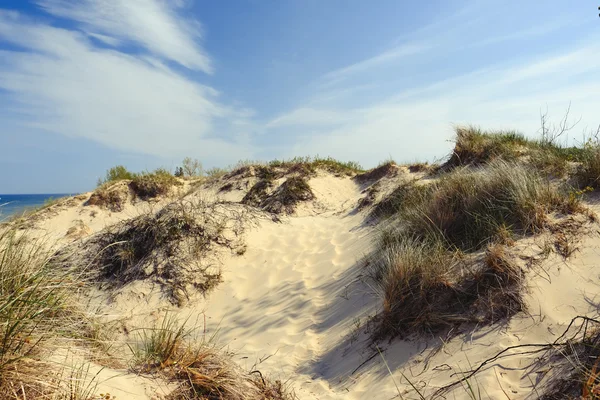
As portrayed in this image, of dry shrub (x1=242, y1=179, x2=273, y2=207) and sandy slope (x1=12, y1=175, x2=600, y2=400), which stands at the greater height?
dry shrub (x1=242, y1=179, x2=273, y2=207)

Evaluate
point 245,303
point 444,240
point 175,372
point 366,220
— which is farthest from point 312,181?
point 175,372

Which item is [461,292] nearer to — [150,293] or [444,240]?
[444,240]

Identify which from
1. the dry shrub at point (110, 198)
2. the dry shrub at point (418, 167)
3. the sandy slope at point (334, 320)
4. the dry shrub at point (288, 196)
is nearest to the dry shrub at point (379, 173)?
the dry shrub at point (418, 167)

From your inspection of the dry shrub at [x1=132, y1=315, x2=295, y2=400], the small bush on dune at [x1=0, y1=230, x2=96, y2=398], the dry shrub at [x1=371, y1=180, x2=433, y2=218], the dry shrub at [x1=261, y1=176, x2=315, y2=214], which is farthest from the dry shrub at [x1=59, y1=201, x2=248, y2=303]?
the small bush on dune at [x1=0, y1=230, x2=96, y2=398]

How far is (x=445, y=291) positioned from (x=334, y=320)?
1456mm

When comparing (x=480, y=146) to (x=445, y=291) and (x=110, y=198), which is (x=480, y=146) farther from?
(x=110, y=198)

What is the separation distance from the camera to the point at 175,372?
278 cm

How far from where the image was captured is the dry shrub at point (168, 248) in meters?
6.19

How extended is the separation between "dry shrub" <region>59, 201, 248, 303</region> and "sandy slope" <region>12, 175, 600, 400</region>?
0.28m

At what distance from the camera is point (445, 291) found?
151 inches

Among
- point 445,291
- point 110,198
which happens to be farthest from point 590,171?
point 110,198

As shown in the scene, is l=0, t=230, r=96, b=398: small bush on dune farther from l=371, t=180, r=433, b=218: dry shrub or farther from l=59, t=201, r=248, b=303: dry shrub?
l=371, t=180, r=433, b=218: dry shrub

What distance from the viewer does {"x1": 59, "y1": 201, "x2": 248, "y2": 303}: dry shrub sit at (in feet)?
20.3

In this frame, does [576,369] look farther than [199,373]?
No
